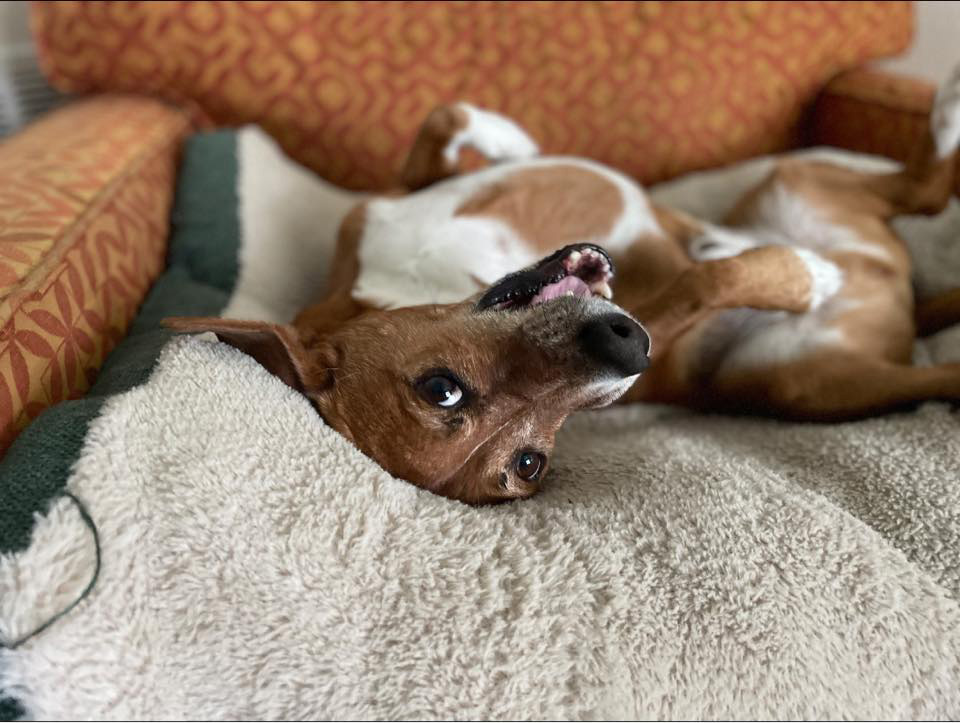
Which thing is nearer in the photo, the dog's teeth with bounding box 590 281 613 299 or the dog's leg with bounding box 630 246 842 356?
the dog's teeth with bounding box 590 281 613 299

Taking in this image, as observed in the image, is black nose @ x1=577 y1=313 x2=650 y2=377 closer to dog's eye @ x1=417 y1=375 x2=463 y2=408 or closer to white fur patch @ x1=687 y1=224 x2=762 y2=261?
dog's eye @ x1=417 y1=375 x2=463 y2=408

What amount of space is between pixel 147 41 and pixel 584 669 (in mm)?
2188

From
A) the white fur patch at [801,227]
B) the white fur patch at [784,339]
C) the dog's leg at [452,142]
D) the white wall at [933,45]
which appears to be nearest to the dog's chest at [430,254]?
the dog's leg at [452,142]

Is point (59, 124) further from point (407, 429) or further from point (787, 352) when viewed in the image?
point (787, 352)

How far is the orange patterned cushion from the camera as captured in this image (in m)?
2.29

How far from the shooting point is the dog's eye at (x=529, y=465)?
1411 millimetres

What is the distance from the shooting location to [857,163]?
2355mm

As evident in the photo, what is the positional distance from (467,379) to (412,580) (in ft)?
1.28

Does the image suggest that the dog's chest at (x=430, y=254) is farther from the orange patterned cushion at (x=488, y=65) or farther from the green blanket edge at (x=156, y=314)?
the orange patterned cushion at (x=488, y=65)

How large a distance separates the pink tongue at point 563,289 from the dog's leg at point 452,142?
0.84 m

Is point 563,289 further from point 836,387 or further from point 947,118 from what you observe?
point 947,118

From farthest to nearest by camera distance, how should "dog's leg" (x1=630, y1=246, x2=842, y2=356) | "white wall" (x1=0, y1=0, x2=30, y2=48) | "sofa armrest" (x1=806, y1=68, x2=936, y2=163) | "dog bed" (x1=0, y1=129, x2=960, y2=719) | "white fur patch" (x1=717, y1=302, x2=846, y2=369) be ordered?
"white wall" (x1=0, y1=0, x2=30, y2=48) < "sofa armrest" (x1=806, y1=68, x2=936, y2=163) < "white fur patch" (x1=717, y1=302, x2=846, y2=369) < "dog's leg" (x1=630, y1=246, x2=842, y2=356) < "dog bed" (x1=0, y1=129, x2=960, y2=719)

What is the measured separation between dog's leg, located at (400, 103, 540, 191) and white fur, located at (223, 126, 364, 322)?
0.29m

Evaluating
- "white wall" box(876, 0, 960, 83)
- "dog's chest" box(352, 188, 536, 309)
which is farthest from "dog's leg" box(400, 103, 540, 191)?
"white wall" box(876, 0, 960, 83)
